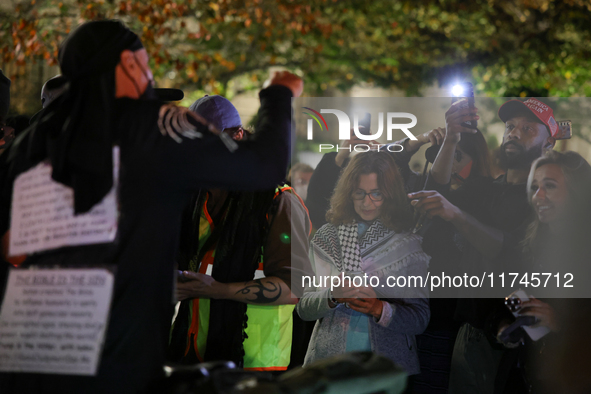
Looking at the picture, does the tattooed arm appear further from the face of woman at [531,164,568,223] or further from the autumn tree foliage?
the autumn tree foliage

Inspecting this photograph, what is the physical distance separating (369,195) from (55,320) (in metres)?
1.56

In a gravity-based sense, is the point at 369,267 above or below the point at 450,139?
below

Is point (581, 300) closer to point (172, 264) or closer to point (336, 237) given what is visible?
point (336, 237)

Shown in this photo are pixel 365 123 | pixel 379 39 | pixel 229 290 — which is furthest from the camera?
pixel 379 39

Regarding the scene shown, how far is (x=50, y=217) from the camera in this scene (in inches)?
66.4

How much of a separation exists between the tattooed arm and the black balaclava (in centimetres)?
91

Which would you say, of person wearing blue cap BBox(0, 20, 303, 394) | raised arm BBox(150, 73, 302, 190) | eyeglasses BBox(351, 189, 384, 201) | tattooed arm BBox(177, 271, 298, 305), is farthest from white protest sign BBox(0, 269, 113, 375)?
eyeglasses BBox(351, 189, 384, 201)

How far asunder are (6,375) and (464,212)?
1.97 metres

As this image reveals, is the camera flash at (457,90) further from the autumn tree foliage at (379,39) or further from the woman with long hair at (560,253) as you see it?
the autumn tree foliage at (379,39)

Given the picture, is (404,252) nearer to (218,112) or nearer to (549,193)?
(549,193)

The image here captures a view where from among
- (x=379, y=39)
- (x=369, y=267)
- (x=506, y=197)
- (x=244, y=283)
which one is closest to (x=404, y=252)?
(x=369, y=267)

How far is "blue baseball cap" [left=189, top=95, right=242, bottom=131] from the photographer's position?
2.74m

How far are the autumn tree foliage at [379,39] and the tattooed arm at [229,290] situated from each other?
19.2 feet

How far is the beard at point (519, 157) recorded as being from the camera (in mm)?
2602
